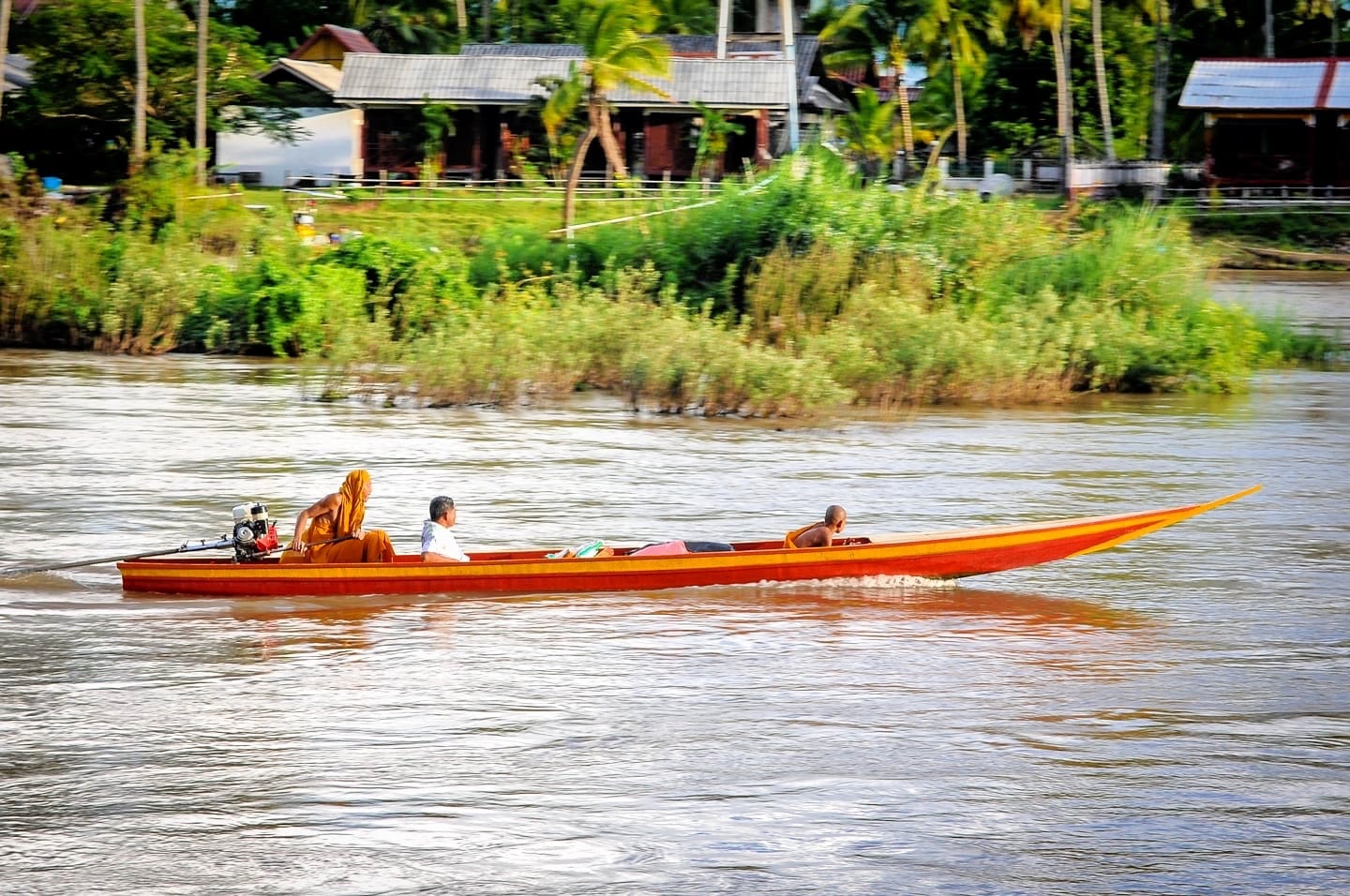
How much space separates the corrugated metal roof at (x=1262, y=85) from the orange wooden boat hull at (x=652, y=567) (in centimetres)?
3489

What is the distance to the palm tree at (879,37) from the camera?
47.2 m

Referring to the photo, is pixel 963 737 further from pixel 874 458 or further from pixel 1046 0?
pixel 1046 0

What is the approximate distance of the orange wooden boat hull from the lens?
1170 centimetres

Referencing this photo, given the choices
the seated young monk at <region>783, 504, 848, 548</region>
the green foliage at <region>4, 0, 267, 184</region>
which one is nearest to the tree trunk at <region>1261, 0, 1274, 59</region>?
the green foliage at <region>4, 0, 267, 184</region>

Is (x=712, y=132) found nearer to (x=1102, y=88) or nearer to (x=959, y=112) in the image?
(x=959, y=112)

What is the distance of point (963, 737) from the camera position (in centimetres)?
930

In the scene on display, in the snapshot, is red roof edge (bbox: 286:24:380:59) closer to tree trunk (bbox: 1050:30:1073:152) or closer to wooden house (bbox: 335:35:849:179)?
wooden house (bbox: 335:35:849:179)

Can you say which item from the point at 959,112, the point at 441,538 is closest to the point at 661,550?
the point at 441,538

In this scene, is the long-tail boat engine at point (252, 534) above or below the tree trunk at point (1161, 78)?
below

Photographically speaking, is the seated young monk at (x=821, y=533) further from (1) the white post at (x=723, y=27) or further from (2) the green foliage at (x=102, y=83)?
(1) the white post at (x=723, y=27)

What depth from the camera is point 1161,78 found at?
47.5 m

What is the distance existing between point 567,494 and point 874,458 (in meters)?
3.95

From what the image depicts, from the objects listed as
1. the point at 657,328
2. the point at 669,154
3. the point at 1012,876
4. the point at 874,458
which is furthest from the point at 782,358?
the point at 669,154

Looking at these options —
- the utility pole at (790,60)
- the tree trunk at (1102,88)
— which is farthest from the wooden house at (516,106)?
the tree trunk at (1102,88)
